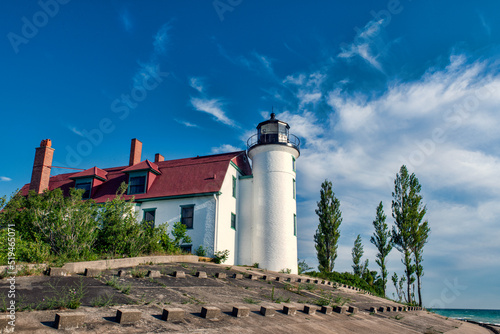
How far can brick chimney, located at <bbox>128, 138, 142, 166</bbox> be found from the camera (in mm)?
25658

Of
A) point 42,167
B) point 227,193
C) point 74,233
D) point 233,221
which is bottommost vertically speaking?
point 74,233

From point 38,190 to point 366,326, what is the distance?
76.0 ft

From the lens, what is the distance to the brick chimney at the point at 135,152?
25.7 m

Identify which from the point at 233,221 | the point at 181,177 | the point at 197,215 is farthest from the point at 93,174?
the point at 233,221

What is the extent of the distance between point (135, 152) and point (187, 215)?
781 centimetres

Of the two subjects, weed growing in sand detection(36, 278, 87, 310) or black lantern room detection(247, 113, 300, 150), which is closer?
weed growing in sand detection(36, 278, 87, 310)

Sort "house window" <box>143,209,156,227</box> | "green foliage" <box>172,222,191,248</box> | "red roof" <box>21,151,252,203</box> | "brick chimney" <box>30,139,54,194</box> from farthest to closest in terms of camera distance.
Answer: "brick chimney" <box>30,139,54,194</box>
"house window" <box>143,209,156,227</box>
"red roof" <box>21,151,252,203</box>
"green foliage" <box>172,222,191,248</box>

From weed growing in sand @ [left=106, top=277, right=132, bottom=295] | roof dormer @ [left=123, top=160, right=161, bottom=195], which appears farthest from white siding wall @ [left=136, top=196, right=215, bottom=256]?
weed growing in sand @ [left=106, top=277, right=132, bottom=295]

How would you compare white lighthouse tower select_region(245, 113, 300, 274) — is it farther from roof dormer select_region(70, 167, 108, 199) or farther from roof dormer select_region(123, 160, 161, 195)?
roof dormer select_region(70, 167, 108, 199)

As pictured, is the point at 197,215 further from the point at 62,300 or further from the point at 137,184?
the point at 62,300

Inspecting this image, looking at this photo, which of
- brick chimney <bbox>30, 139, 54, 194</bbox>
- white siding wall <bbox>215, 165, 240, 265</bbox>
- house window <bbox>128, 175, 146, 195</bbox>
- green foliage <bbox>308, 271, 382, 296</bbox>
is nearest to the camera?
white siding wall <bbox>215, 165, 240, 265</bbox>

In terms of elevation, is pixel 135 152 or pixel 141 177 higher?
pixel 135 152

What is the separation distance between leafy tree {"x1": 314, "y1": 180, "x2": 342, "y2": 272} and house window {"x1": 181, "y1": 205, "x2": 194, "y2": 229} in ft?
43.1

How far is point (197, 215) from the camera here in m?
20.5
